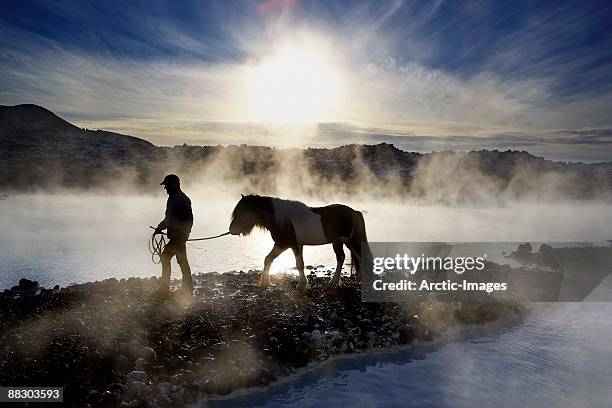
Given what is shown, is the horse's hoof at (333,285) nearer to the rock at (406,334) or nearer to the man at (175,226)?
the rock at (406,334)

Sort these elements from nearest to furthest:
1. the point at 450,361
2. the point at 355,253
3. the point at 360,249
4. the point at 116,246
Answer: the point at 450,361
the point at 360,249
the point at 355,253
the point at 116,246

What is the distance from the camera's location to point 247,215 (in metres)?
13.0

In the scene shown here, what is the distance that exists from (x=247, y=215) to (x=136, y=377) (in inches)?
253

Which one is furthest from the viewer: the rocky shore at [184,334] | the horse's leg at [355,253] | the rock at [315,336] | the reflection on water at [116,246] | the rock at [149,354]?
the reflection on water at [116,246]

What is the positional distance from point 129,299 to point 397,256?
12.8 metres

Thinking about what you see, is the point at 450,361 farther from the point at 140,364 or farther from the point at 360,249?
the point at 140,364

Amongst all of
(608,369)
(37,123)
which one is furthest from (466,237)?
(37,123)

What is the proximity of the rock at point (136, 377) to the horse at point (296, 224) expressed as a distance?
5.93 m

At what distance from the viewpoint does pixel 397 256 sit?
2012 cm

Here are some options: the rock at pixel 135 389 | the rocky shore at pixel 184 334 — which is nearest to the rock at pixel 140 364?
the rocky shore at pixel 184 334

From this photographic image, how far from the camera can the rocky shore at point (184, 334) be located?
7.29 meters

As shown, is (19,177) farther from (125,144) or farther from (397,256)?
(397,256)

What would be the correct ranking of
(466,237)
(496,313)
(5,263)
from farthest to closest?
(466,237) → (5,263) → (496,313)

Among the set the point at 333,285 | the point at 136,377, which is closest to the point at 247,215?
the point at 333,285
